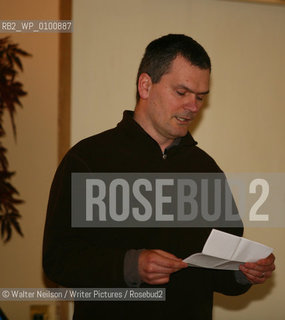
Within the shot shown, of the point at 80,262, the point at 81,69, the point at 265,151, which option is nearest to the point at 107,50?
the point at 81,69

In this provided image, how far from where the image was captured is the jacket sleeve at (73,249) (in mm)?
Answer: 1398

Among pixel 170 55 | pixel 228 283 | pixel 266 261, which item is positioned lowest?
pixel 228 283

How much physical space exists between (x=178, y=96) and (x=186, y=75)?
0.24 feet

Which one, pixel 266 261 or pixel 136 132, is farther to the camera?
pixel 136 132

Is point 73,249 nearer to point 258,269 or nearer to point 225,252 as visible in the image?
point 225,252

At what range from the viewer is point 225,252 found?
1.33 metres

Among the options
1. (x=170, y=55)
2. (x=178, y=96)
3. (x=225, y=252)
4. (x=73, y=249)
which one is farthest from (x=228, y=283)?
(x=170, y=55)

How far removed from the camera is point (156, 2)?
2.28 meters

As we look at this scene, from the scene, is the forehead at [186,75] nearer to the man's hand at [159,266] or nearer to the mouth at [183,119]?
the mouth at [183,119]

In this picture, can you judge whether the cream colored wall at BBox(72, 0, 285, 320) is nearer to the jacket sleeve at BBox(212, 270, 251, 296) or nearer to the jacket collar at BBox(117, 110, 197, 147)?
the jacket collar at BBox(117, 110, 197, 147)

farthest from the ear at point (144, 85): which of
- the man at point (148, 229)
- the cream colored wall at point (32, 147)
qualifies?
the cream colored wall at point (32, 147)

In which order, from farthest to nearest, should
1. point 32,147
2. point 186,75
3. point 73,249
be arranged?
point 32,147, point 186,75, point 73,249

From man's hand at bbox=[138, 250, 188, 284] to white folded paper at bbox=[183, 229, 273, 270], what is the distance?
0.10 ft

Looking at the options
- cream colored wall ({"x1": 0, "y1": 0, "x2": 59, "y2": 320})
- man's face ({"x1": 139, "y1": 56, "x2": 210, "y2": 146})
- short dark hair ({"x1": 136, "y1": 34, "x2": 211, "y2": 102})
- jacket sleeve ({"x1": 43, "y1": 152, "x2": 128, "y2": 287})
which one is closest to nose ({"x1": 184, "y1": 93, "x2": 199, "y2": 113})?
man's face ({"x1": 139, "y1": 56, "x2": 210, "y2": 146})
